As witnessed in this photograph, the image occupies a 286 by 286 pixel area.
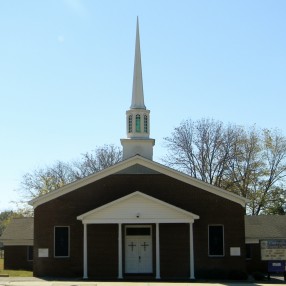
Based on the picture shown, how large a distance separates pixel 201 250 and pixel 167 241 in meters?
2.05

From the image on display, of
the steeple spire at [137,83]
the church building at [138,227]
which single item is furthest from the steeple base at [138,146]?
the church building at [138,227]

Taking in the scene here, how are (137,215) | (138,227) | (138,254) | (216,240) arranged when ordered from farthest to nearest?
(138,227), (138,254), (216,240), (137,215)

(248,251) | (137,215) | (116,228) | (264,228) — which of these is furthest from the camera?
(264,228)

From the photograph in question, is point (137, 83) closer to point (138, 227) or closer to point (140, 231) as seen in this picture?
point (138, 227)

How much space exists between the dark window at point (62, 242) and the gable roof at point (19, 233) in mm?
8734

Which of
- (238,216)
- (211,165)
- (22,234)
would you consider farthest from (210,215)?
(211,165)

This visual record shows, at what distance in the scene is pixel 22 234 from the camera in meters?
45.7

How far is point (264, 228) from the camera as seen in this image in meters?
43.7

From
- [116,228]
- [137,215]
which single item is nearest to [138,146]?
[116,228]

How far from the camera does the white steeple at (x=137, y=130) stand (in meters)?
40.4

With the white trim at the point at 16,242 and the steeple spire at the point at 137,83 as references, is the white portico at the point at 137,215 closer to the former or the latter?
the steeple spire at the point at 137,83

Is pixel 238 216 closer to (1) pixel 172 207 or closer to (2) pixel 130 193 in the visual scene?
(1) pixel 172 207

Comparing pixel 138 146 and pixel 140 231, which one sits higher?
pixel 138 146

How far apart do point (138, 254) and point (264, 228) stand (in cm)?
1168
